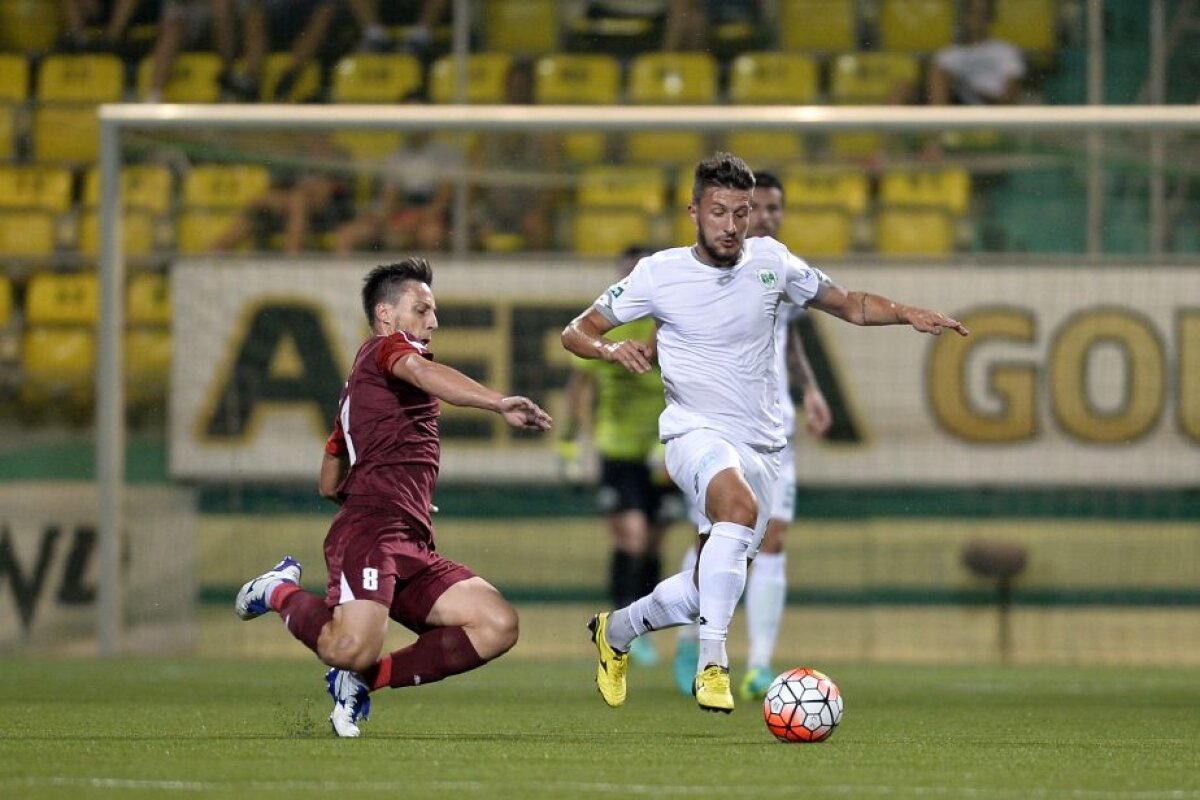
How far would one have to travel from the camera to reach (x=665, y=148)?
13.4m

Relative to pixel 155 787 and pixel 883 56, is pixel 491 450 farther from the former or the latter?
pixel 155 787

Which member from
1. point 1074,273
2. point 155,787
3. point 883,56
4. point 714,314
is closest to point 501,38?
point 883,56

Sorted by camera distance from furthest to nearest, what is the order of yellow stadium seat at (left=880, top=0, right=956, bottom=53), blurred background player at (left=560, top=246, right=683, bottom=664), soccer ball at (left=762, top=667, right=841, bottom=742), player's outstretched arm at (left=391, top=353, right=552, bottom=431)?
yellow stadium seat at (left=880, top=0, right=956, bottom=53), blurred background player at (left=560, top=246, right=683, bottom=664), soccer ball at (left=762, top=667, right=841, bottom=742), player's outstretched arm at (left=391, top=353, right=552, bottom=431)

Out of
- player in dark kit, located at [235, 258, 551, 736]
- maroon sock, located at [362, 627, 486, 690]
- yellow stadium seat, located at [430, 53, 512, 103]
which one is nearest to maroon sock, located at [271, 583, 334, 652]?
player in dark kit, located at [235, 258, 551, 736]

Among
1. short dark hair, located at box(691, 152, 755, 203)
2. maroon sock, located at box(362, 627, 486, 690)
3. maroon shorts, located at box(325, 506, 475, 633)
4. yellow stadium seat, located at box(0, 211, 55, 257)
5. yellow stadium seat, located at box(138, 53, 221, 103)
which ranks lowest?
maroon sock, located at box(362, 627, 486, 690)

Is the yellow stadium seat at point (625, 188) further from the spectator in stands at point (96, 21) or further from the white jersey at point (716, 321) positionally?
the white jersey at point (716, 321)

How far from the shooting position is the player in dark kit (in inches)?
249

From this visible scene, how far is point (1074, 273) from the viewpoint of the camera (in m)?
12.0

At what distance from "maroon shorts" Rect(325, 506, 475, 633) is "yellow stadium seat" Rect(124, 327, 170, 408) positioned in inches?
234

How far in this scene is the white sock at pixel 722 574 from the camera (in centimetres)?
669

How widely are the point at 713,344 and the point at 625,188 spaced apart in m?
6.07

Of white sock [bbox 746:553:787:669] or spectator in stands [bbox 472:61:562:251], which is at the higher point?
spectator in stands [bbox 472:61:562:251]

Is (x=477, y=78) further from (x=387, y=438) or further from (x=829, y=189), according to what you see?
(x=387, y=438)

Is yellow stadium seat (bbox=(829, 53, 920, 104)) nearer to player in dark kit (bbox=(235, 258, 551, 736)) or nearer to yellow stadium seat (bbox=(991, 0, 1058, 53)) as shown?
yellow stadium seat (bbox=(991, 0, 1058, 53))
